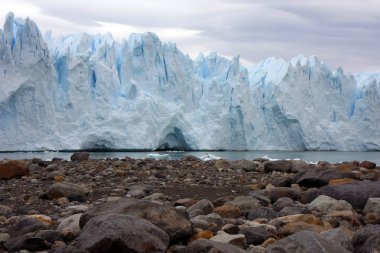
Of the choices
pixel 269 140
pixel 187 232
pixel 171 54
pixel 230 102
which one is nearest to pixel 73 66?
pixel 171 54

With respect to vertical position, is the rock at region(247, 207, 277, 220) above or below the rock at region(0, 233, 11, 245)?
above

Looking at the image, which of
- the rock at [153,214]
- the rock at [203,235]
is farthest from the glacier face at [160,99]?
the rock at [203,235]

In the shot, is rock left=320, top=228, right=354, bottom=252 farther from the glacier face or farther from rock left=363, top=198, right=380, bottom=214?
the glacier face

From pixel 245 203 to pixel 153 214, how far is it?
1355 millimetres

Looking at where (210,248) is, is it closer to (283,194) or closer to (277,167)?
(283,194)

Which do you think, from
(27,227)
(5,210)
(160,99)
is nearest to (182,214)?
(27,227)

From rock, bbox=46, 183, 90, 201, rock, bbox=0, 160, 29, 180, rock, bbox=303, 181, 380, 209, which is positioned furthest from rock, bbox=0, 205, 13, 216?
rock, bbox=303, 181, 380, 209

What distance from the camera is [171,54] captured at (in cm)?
2441

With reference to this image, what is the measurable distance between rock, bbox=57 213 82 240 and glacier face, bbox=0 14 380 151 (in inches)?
723

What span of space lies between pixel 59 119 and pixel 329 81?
50.6 ft

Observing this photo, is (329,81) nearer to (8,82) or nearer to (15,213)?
(8,82)

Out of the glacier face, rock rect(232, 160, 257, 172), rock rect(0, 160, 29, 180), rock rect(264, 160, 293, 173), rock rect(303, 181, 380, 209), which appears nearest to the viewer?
rock rect(303, 181, 380, 209)

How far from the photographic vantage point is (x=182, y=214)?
279 centimetres

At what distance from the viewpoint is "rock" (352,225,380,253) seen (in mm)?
2291
